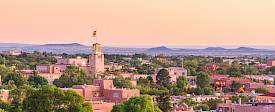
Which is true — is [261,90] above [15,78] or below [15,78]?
below

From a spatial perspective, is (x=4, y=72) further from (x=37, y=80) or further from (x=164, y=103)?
A: (x=164, y=103)

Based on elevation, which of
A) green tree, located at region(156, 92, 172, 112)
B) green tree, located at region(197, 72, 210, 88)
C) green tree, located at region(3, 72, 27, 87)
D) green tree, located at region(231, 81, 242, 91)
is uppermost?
green tree, located at region(3, 72, 27, 87)

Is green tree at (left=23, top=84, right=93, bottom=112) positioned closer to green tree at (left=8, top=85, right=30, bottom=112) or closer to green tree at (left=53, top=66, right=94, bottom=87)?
green tree at (left=8, top=85, right=30, bottom=112)

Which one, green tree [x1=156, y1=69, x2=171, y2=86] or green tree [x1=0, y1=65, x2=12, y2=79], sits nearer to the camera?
green tree [x1=0, y1=65, x2=12, y2=79]

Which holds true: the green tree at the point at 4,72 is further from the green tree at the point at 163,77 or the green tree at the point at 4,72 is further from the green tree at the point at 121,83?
the green tree at the point at 163,77

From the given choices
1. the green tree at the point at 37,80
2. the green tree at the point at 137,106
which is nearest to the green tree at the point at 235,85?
the green tree at the point at 37,80

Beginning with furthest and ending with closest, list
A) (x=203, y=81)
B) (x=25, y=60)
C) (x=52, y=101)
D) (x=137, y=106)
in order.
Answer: (x=25, y=60) < (x=203, y=81) < (x=52, y=101) < (x=137, y=106)

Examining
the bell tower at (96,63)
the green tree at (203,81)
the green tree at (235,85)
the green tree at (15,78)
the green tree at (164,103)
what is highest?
the bell tower at (96,63)

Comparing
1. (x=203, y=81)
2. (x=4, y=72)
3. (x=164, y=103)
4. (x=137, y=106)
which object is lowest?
(x=203, y=81)

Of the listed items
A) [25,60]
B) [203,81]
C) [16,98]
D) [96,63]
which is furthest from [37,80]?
[25,60]

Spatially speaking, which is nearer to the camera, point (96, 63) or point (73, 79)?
point (73, 79)

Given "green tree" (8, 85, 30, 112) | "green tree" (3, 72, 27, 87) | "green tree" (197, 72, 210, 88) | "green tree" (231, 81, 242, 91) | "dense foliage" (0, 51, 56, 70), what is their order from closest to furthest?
"green tree" (8, 85, 30, 112) → "green tree" (3, 72, 27, 87) → "green tree" (197, 72, 210, 88) → "green tree" (231, 81, 242, 91) → "dense foliage" (0, 51, 56, 70)

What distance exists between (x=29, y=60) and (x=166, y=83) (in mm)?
53567

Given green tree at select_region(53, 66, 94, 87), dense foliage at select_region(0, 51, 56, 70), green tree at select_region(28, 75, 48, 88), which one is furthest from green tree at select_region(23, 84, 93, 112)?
dense foliage at select_region(0, 51, 56, 70)
